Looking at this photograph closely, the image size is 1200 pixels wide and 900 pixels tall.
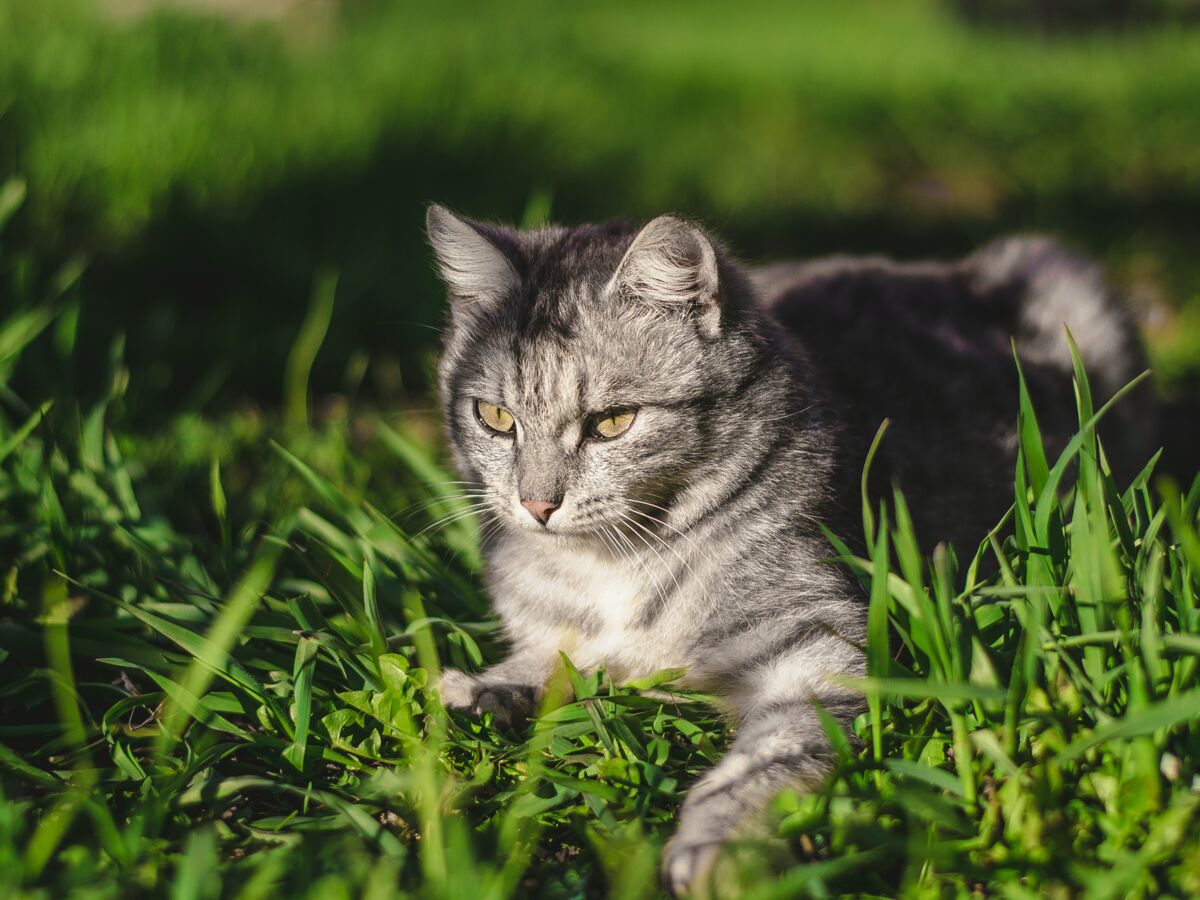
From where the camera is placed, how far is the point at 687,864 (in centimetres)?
150

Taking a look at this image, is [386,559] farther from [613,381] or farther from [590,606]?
[613,381]

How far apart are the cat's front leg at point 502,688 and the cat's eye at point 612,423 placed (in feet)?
1.52

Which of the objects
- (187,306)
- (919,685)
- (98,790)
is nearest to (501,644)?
(98,790)

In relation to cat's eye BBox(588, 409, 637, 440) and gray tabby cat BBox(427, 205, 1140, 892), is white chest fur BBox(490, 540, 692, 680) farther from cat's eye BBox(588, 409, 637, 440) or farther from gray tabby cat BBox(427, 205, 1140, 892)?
cat's eye BBox(588, 409, 637, 440)

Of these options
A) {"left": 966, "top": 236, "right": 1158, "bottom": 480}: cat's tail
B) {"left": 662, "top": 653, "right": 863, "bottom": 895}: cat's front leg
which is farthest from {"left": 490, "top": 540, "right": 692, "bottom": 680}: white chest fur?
{"left": 966, "top": 236, "right": 1158, "bottom": 480}: cat's tail

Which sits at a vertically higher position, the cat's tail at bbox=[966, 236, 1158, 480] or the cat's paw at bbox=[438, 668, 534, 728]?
the cat's tail at bbox=[966, 236, 1158, 480]

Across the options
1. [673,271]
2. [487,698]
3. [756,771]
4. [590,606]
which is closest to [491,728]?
[487,698]

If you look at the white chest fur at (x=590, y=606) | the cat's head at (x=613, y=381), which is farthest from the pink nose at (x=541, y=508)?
the white chest fur at (x=590, y=606)

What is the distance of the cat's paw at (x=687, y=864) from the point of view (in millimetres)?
1467

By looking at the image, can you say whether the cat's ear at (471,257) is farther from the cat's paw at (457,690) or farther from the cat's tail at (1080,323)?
the cat's tail at (1080,323)

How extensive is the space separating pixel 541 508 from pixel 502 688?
0.36 meters

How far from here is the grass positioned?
4.76ft

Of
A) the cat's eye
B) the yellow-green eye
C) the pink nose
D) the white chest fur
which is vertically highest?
the cat's eye

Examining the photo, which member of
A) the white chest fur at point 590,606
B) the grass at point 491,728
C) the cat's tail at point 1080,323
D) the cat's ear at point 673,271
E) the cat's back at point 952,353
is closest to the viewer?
the grass at point 491,728
